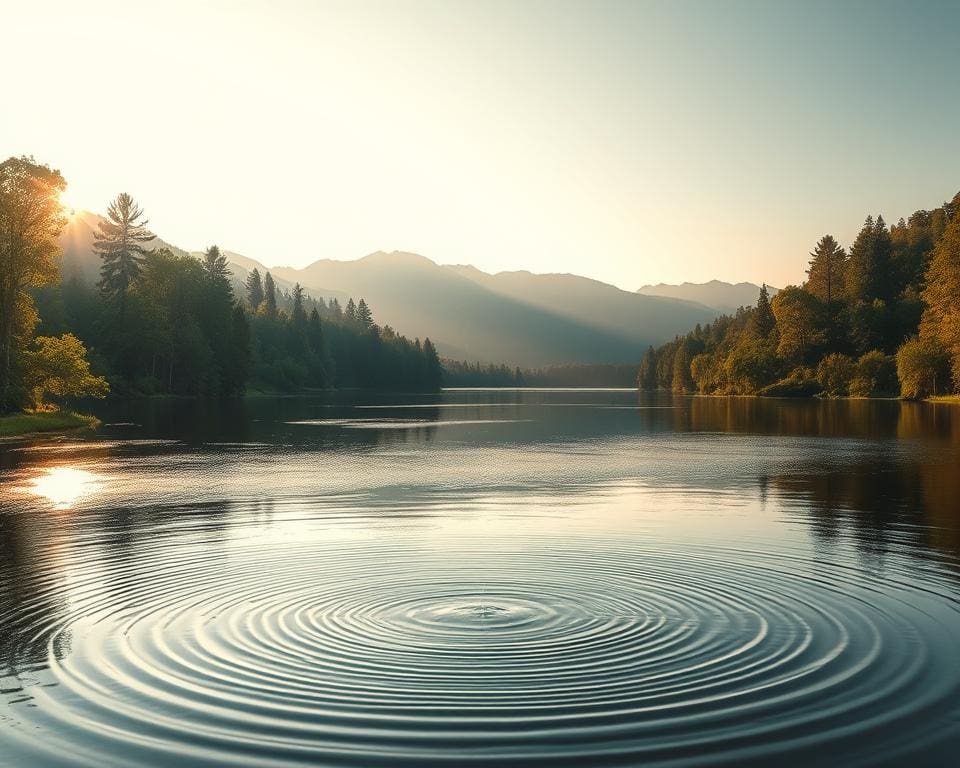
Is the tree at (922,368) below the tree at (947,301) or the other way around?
below

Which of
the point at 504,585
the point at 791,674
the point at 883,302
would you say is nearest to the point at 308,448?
the point at 504,585

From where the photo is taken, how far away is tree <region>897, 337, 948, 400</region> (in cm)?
13838

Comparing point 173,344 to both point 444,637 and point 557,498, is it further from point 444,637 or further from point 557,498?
point 444,637

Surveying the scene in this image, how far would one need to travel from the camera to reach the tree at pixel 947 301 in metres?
127

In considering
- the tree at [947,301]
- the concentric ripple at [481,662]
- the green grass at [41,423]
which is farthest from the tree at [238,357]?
the concentric ripple at [481,662]

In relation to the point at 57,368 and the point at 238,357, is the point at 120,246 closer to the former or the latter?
the point at 238,357

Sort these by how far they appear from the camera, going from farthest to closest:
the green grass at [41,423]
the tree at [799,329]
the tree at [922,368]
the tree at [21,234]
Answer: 1. the tree at [799,329]
2. the tree at [922,368]
3. the tree at [21,234]
4. the green grass at [41,423]

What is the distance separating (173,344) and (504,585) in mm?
147141

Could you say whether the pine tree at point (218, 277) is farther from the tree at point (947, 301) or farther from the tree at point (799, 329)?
the tree at point (947, 301)

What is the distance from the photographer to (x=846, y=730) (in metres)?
11.0

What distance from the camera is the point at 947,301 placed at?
136000 millimetres

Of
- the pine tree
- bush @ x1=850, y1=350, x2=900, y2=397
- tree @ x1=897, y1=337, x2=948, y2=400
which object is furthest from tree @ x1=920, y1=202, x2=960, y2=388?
the pine tree

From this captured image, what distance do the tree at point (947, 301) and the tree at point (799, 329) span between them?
1891 inches

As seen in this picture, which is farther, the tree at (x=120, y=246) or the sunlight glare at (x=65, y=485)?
the tree at (x=120, y=246)
